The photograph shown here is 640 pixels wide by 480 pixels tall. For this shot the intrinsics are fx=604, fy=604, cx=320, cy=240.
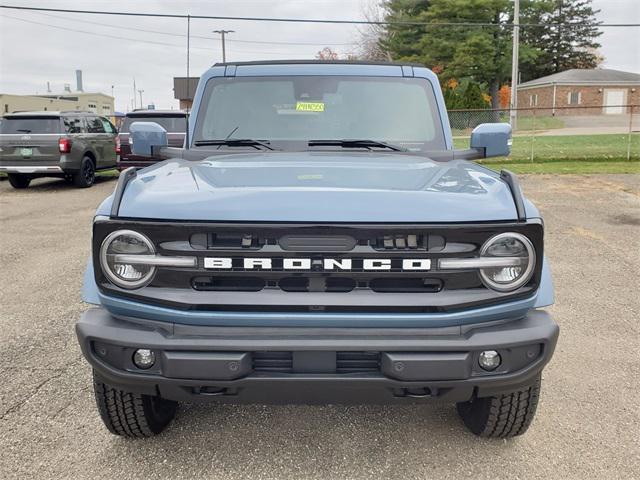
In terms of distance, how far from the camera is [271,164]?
3.03 m

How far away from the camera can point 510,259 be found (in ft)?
7.79

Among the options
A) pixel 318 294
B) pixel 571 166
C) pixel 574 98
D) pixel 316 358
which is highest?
pixel 574 98

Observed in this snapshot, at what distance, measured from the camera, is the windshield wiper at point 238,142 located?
11.8 ft

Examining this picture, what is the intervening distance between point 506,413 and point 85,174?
13440 millimetres

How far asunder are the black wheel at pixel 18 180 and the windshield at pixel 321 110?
39.9 feet

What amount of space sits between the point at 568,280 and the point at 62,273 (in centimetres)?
531

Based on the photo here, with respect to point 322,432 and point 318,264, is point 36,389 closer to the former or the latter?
point 322,432

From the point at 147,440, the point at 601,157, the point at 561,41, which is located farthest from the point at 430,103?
the point at 561,41

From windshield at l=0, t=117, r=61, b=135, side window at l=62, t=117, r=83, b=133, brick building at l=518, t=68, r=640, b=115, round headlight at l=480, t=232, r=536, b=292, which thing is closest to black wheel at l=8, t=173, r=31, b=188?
windshield at l=0, t=117, r=61, b=135

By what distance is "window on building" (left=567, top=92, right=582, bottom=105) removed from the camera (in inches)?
2170

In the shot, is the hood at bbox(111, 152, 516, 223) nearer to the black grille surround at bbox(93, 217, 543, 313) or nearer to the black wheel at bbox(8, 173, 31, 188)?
the black grille surround at bbox(93, 217, 543, 313)

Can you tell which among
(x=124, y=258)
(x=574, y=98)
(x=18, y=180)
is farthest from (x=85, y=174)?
(x=574, y=98)

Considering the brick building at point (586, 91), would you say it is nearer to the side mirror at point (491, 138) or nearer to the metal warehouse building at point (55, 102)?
the metal warehouse building at point (55, 102)

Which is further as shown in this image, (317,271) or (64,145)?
(64,145)
